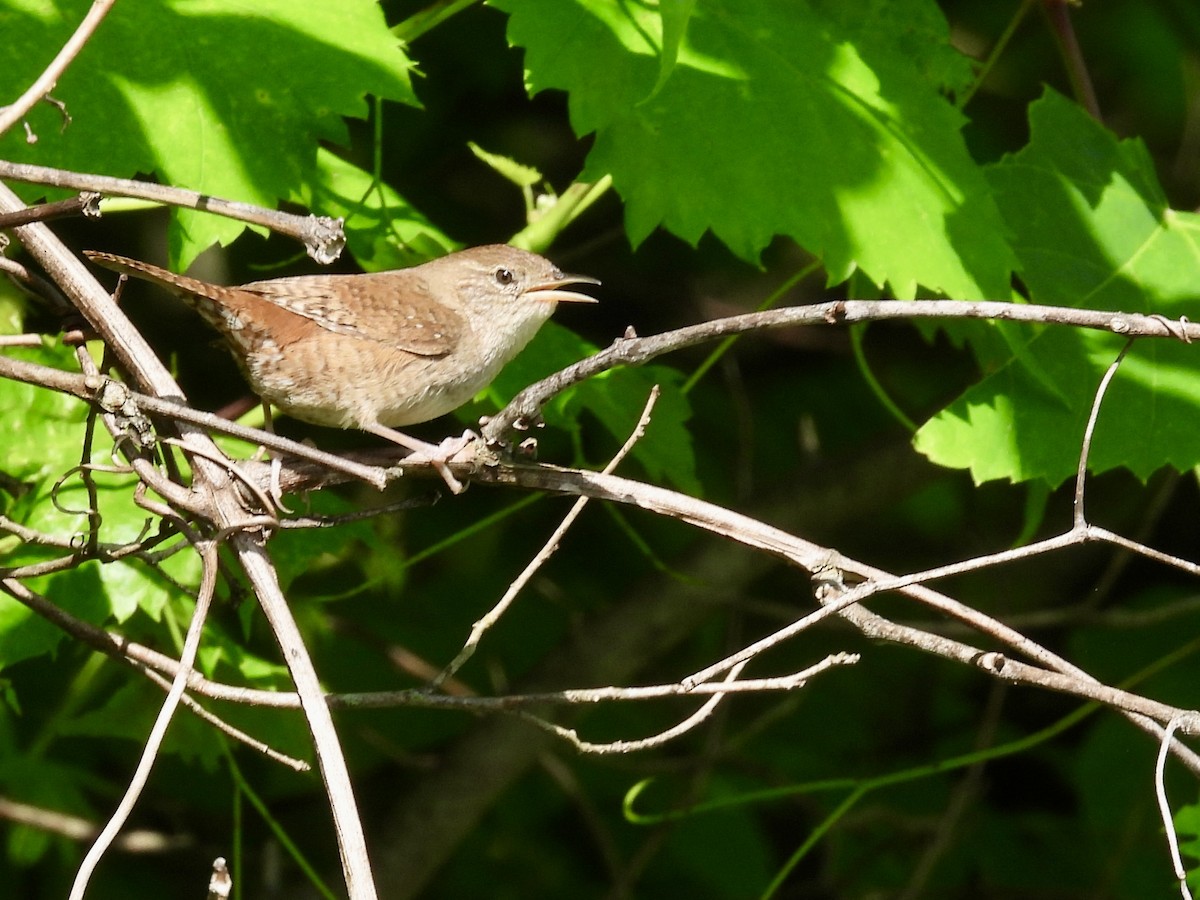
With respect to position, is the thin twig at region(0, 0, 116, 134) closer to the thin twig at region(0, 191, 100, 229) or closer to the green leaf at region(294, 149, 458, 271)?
the thin twig at region(0, 191, 100, 229)

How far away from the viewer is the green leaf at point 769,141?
244 centimetres

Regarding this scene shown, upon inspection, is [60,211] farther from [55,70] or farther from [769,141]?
[769,141]

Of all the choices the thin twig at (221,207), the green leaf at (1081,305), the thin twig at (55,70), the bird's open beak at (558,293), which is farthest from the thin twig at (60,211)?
the green leaf at (1081,305)

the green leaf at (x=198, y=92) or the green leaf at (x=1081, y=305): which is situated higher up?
the green leaf at (x=198, y=92)

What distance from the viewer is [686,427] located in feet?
14.2

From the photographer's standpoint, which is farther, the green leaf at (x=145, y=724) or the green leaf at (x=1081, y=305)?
the green leaf at (x=145, y=724)

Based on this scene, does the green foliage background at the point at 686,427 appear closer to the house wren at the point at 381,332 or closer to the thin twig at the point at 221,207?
the house wren at the point at 381,332

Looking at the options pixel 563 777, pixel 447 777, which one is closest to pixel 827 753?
pixel 563 777

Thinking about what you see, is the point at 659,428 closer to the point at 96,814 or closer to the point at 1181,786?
the point at 96,814

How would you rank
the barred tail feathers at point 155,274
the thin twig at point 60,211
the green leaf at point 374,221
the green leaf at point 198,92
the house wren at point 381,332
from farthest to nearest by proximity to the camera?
the green leaf at point 374,221 → the house wren at point 381,332 → the green leaf at point 198,92 → the barred tail feathers at point 155,274 → the thin twig at point 60,211

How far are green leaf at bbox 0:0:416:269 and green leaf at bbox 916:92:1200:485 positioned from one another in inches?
49.6

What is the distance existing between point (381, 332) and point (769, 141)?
86 cm

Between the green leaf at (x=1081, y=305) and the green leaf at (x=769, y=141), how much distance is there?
25 centimetres

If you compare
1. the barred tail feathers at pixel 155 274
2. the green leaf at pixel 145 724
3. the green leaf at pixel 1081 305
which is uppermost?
the barred tail feathers at pixel 155 274
